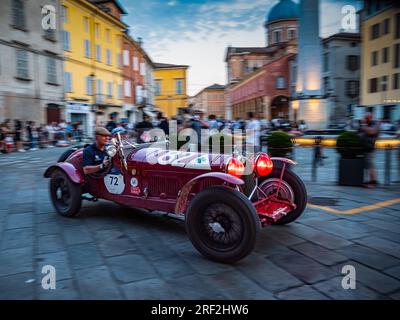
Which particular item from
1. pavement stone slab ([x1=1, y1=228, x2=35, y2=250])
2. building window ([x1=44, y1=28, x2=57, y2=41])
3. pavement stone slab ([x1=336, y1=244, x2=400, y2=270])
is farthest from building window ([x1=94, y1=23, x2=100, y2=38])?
pavement stone slab ([x1=336, y1=244, x2=400, y2=270])

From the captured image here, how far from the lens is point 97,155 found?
196 inches

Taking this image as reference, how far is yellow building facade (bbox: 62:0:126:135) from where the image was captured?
25.8m

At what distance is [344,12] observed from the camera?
8055 mm

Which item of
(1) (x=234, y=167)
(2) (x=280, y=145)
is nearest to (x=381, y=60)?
(2) (x=280, y=145)

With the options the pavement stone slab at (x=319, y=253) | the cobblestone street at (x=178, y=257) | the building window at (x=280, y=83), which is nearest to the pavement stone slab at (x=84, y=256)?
the cobblestone street at (x=178, y=257)

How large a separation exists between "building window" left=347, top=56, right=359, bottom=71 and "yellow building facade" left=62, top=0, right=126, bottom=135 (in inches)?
1085

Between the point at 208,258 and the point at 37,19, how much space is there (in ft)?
75.8

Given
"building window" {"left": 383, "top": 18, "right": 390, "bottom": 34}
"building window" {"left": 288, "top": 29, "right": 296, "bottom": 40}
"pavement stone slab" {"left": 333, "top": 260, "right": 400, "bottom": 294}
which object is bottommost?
"pavement stone slab" {"left": 333, "top": 260, "right": 400, "bottom": 294}

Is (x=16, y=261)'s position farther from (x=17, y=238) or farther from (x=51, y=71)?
(x=51, y=71)

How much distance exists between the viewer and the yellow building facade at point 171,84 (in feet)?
181

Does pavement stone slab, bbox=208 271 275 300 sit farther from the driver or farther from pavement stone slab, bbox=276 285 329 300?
the driver

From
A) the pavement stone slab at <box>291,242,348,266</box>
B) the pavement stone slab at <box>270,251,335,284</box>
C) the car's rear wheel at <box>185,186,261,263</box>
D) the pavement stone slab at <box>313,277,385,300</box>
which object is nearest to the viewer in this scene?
the pavement stone slab at <box>313,277,385,300</box>

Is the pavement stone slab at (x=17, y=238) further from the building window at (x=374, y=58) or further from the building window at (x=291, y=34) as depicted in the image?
the building window at (x=291, y=34)

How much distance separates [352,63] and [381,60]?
7.84 meters
